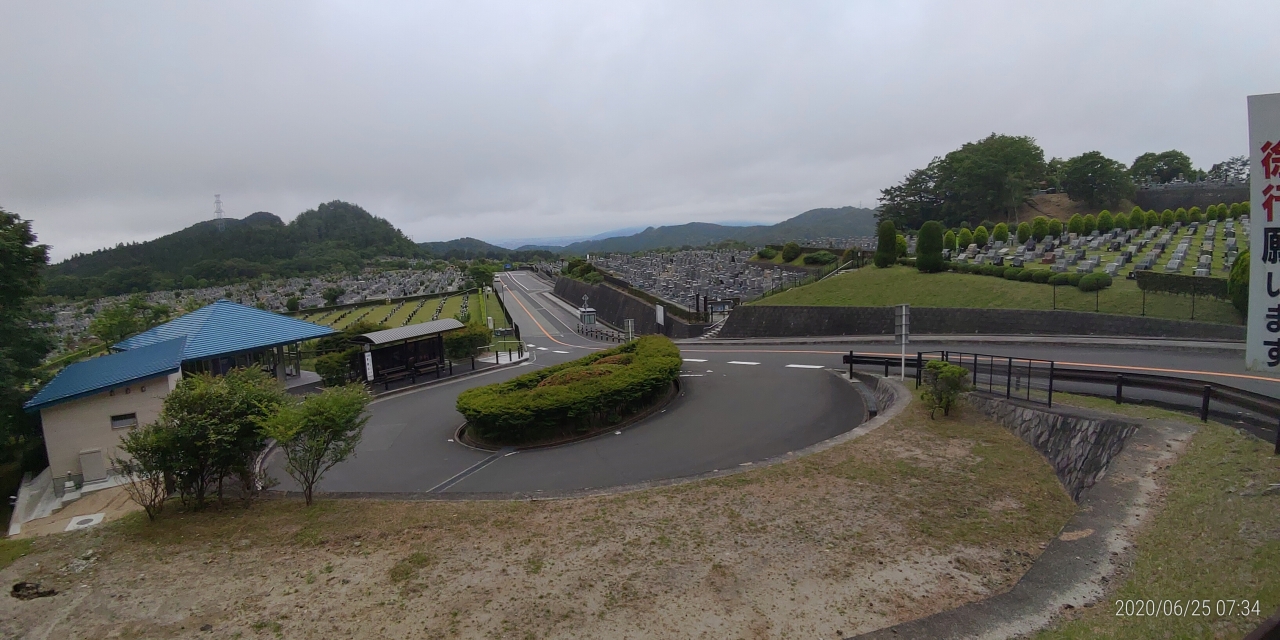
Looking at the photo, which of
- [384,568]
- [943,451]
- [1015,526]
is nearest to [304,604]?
[384,568]

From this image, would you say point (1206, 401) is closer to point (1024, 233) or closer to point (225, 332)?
point (225, 332)

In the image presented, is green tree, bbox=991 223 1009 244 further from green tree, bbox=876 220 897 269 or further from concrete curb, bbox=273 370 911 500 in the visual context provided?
concrete curb, bbox=273 370 911 500

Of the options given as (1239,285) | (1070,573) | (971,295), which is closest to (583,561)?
(1070,573)

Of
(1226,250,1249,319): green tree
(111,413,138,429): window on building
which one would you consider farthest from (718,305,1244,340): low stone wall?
(111,413,138,429): window on building

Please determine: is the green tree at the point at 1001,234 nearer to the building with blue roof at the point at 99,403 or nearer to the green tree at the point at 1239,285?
the green tree at the point at 1239,285

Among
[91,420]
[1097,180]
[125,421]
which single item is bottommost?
[125,421]

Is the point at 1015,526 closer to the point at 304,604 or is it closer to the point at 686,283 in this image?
the point at 304,604

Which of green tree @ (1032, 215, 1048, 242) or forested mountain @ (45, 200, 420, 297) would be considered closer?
green tree @ (1032, 215, 1048, 242)
